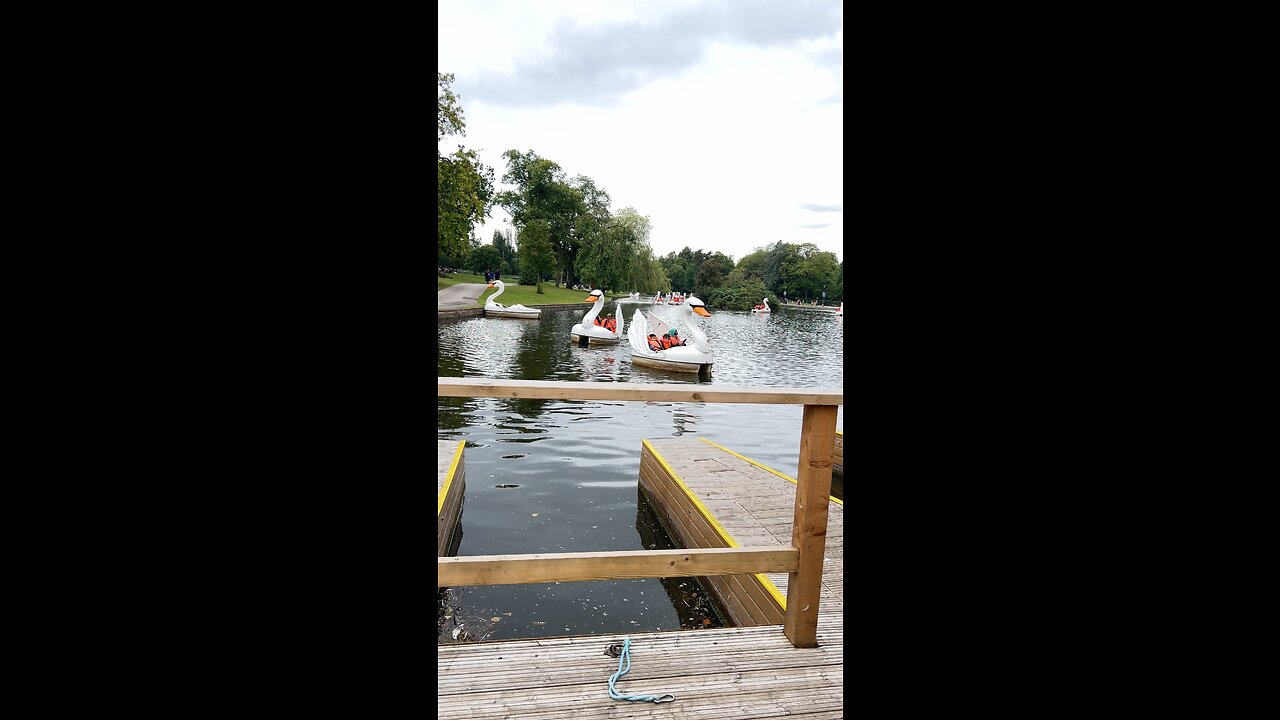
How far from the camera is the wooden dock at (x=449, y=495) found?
423 cm

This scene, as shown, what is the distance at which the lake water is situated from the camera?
3.79m

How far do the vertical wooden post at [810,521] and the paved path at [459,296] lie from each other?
22.6 m

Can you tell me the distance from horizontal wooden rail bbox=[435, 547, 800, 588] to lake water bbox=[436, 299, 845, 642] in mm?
505

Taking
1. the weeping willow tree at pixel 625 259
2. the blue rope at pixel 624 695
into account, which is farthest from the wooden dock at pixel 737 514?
the weeping willow tree at pixel 625 259

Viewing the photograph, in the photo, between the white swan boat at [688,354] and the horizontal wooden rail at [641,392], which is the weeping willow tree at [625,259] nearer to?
the white swan boat at [688,354]

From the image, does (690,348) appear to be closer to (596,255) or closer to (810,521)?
(810,521)

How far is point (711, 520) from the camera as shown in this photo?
370 cm

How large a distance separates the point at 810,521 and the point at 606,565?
2.05 ft
